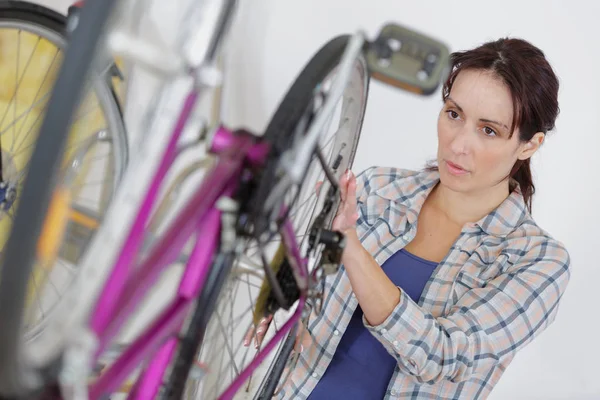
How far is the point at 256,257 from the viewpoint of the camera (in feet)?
3.65

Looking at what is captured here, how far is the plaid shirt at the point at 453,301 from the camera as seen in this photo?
1125 mm

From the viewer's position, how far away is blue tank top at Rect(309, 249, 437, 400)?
4.29 ft

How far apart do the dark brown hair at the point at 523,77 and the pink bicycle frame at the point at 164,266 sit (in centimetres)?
60

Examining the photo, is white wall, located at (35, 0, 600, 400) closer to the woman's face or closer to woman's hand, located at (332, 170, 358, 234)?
the woman's face

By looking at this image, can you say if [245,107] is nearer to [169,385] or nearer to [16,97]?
[16,97]

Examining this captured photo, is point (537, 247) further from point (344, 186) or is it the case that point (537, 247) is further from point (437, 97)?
point (437, 97)

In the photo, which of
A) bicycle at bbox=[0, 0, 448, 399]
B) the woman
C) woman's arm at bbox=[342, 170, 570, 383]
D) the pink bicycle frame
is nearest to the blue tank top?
the woman

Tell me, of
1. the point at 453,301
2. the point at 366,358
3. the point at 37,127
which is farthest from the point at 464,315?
the point at 37,127

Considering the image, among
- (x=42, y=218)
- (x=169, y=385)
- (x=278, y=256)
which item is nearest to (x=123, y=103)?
(x=278, y=256)

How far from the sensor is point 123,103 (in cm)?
152

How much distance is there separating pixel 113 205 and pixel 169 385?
7.6 inches

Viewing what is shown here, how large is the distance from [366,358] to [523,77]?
533mm

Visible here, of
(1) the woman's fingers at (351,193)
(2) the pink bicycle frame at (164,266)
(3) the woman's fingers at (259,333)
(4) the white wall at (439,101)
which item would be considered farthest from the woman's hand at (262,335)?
(4) the white wall at (439,101)

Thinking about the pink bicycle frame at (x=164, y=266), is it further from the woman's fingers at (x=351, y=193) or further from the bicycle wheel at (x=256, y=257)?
the woman's fingers at (x=351, y=193)
